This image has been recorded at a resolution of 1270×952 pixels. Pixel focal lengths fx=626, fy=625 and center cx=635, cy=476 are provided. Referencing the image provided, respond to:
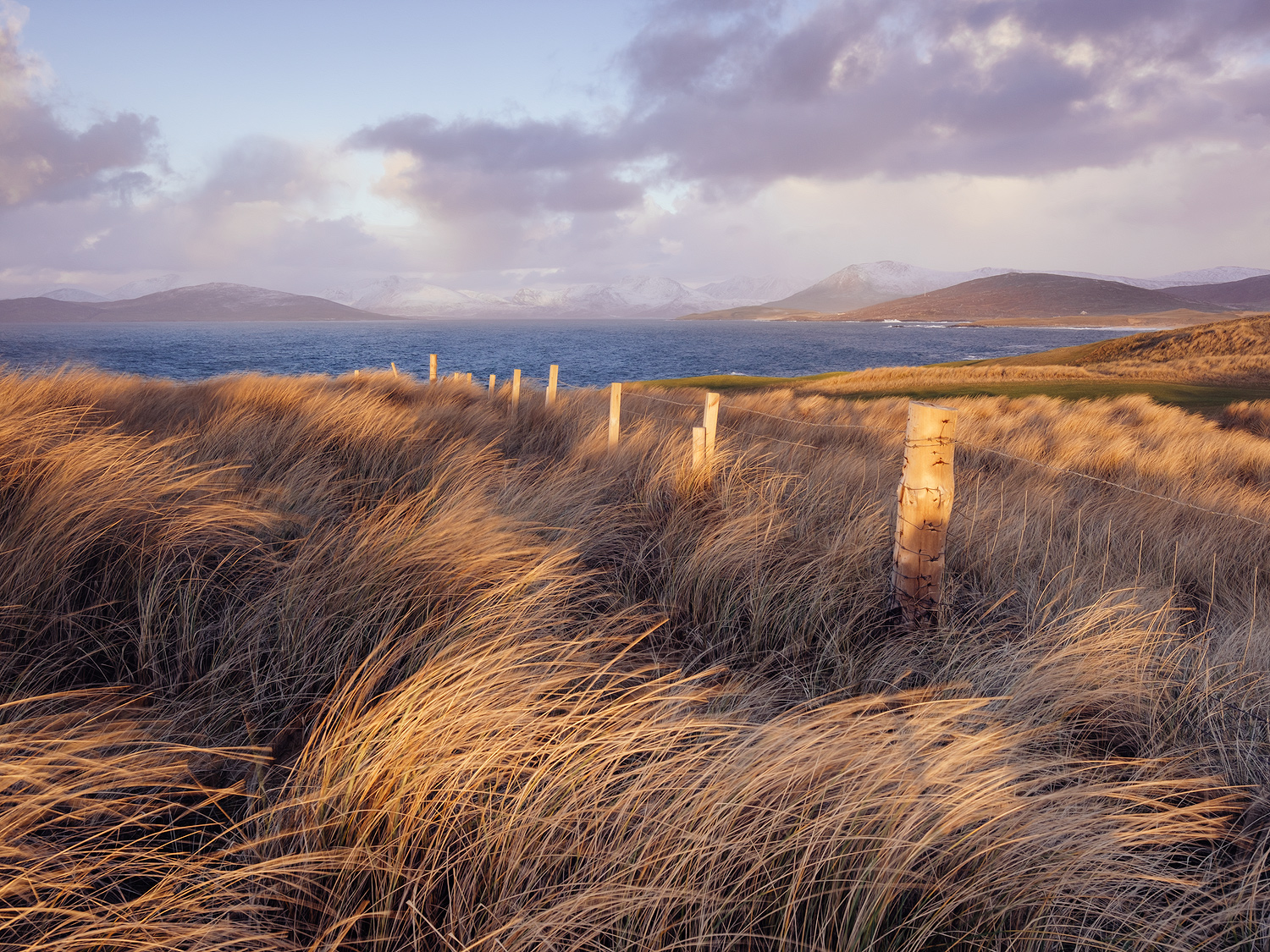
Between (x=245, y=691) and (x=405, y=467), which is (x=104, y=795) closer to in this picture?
(x=245, y=691)

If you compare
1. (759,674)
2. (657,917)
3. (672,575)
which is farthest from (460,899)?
(672,575)

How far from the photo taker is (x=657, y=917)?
1.39 m

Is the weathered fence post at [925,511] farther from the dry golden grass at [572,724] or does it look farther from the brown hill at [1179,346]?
the brown hill at [1179,346]

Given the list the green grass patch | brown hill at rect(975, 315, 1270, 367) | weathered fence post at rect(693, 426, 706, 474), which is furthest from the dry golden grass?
brown hill at rect(975, 315, 1270, 367)

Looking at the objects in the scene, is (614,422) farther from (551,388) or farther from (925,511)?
(925,511)

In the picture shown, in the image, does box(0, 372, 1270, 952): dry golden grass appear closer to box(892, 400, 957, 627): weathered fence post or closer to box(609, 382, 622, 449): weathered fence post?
box(892, 400, 957, 627): weathered fence post

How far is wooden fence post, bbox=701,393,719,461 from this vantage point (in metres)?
4.83

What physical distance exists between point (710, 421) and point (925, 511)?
2176 millimetres

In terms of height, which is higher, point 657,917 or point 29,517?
point 29,517

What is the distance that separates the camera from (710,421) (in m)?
4.95

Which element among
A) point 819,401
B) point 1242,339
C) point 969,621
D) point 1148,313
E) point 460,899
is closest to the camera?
point 460,899

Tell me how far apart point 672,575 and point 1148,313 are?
8833 inches

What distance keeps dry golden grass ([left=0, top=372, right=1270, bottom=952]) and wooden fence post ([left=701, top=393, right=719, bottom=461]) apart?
628 mm

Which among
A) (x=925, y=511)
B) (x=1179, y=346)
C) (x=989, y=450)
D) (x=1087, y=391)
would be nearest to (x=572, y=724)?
(x=925, y=511)
